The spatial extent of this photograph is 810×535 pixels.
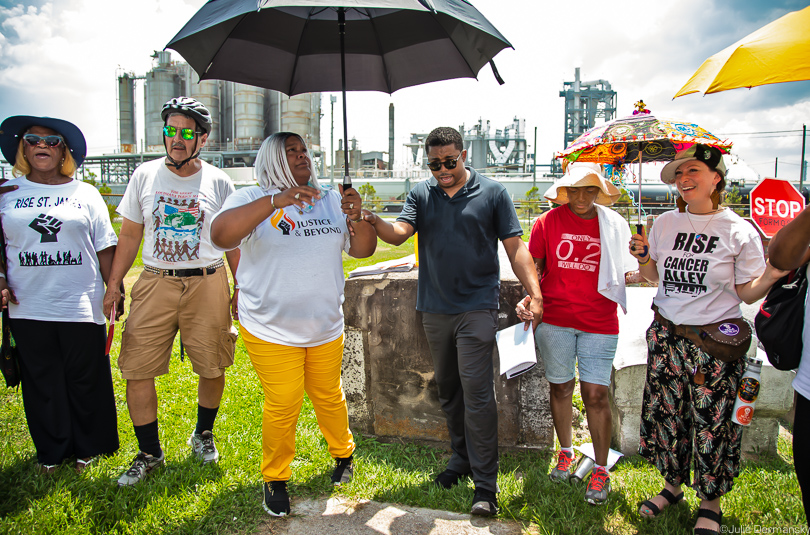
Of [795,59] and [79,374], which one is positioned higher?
[795,59]

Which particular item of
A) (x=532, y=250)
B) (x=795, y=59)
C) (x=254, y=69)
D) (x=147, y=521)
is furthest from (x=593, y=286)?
(x=147, y=521)

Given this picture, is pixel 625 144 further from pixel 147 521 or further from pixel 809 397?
pixel 147 521

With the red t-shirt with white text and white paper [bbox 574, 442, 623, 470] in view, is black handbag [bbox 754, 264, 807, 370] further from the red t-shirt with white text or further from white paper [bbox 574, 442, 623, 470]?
white paper [bbox 574, 442, 623, 470]

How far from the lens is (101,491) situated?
2988 millimetres

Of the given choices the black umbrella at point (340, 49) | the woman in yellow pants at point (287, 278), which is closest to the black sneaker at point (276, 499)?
the woman in yellow pants at point (287, 278)

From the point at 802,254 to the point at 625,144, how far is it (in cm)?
149

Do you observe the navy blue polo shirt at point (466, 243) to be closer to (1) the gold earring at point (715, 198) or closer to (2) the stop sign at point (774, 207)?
(1) the gold earring at point (715, 198)

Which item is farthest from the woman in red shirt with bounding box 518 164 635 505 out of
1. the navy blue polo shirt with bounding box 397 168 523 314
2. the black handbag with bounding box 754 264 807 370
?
the black handbag with bounding box 754 264 807 370

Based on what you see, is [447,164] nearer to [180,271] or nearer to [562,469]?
[180,271]

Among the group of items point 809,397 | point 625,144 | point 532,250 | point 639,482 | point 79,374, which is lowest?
point 639,482

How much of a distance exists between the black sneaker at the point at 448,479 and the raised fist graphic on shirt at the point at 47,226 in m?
2.86

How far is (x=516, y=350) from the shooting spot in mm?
3043

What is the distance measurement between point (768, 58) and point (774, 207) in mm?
1449

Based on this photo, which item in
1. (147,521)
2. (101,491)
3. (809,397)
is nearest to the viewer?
(809,397)
